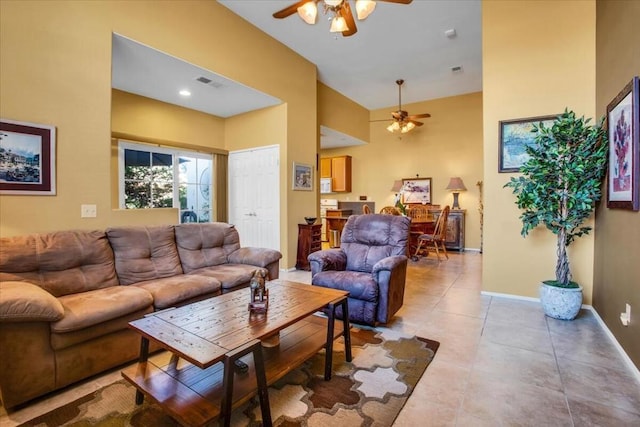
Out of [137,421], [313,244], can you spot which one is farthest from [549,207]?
[137,421]

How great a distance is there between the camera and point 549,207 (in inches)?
121

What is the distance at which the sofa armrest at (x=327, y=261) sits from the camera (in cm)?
313

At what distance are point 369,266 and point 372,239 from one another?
309 millimetres

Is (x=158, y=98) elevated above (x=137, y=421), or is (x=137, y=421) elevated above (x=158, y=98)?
(x=158, y=98)

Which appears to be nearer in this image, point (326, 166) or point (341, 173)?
point (341, 173)

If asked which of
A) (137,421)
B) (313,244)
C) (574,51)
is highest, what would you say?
(574,51)

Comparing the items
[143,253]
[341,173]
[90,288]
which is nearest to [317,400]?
[90,288]

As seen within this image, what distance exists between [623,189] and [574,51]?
1954 millimetres

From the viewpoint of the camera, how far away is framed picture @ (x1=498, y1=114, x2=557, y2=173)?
3.57 meters

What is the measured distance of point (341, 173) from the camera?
8.75 meters

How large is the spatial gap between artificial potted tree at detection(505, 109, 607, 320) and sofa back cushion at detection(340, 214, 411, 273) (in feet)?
4.29

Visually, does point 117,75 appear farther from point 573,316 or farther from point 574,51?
point 573,316

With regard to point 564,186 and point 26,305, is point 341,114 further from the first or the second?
point 26,305

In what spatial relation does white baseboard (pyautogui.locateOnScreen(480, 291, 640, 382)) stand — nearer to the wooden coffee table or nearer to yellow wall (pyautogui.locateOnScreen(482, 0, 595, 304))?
yellow wall (pyautogui.locateOnScreen(482, 0, 595, 304))
